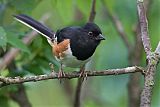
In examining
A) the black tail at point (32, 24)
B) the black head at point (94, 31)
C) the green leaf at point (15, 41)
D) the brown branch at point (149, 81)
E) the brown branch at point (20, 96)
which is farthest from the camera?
the brown branch at point (20, 96)

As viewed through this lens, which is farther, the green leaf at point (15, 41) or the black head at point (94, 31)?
the black head at point (94, 31)

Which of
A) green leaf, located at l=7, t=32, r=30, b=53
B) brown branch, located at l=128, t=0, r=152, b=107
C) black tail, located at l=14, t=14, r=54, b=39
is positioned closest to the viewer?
green leaf, located at l=7, t=32, r=30, b=53

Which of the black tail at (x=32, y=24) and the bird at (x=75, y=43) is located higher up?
the black tail at (x=32, y=24)

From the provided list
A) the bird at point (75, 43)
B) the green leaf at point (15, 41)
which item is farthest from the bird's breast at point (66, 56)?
the green leaf at point (15, 41)

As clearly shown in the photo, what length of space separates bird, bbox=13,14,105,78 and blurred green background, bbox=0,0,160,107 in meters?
0.10

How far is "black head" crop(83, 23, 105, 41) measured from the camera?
10.5 feet

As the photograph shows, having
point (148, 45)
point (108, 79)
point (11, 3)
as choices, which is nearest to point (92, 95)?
point (108, 79)

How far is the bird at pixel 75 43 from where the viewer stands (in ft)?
10.6

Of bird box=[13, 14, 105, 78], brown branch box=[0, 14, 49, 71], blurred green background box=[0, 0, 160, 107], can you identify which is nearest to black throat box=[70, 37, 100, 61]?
bird box=[13, 14, 105, 78]

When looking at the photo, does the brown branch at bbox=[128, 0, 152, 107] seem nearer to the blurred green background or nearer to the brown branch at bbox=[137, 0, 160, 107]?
the blurred green background

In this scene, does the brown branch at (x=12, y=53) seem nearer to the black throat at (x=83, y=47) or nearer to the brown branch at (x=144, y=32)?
the black throat at (x=83, y=47)

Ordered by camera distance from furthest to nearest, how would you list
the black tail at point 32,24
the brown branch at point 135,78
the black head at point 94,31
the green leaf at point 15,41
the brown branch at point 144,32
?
the brown branch at point 135,78
the black tail at point 32,24
the black head at point 94,31
the green leaf at point 15,41
the brown branch at point 144,32

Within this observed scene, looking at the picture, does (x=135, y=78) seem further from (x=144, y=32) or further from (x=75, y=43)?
(x=144, y=32)

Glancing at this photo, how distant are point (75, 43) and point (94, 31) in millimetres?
190
